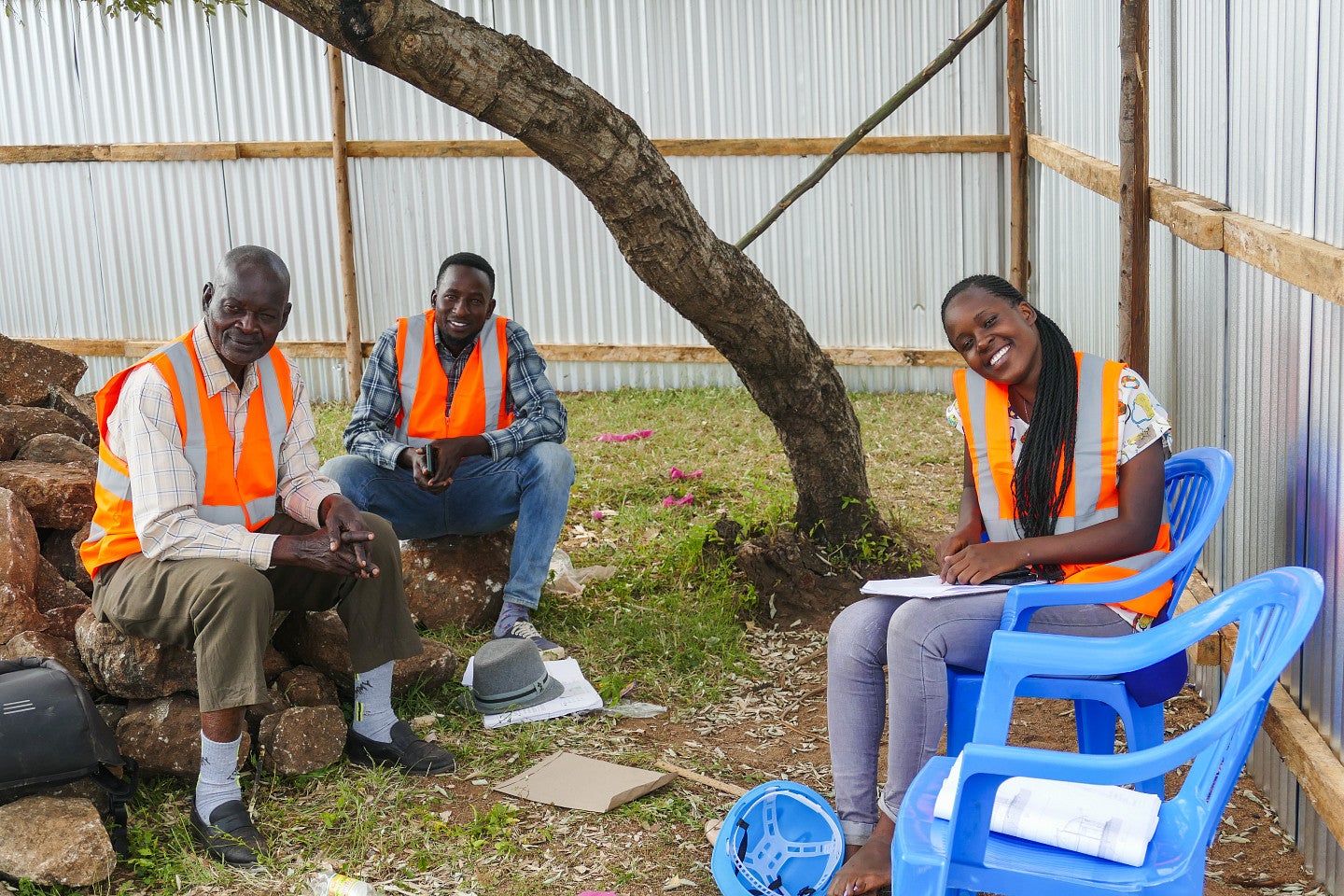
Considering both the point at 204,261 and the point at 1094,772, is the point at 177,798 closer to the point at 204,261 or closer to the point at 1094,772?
the point at 1094,772

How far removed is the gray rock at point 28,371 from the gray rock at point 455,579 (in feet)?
6.15

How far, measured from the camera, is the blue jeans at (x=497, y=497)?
5.11m

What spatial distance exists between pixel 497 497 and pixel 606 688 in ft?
3.44

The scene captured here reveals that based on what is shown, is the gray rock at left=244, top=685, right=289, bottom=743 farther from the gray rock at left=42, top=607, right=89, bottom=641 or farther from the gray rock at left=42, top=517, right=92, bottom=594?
the gray rock at left=42, top=517, right=92, bottom=594

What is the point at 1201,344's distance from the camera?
4.03 meters

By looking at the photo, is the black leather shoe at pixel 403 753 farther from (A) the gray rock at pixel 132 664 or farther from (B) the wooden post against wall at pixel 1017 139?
(B) the wooden post against wall at pixel 1017 139

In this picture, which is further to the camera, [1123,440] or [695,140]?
[695,140]

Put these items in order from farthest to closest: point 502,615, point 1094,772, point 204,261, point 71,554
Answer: point 204,261 → point 502,615 → point 71,554 → point 1094,772

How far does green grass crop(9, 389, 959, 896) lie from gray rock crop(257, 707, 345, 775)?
0.06 meters

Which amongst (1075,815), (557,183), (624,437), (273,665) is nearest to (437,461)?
(273,665)

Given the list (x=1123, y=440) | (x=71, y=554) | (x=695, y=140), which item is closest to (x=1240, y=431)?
(x=1123, y=440)

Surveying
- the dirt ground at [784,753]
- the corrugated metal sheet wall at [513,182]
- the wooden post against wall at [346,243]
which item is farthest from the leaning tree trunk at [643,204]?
the wooden post against wall at [346,243]

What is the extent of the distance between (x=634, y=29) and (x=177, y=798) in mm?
7080

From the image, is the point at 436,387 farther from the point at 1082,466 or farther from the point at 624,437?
the point at 624,437
